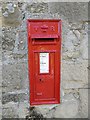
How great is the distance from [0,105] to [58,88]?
2.39 ft

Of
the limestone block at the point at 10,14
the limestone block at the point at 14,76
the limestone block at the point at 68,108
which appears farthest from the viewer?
the limestone block at the point at 68,108

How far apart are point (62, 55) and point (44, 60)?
0.23 m

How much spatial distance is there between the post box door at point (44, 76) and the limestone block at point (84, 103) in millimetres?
358

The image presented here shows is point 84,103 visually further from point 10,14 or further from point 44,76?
point 10,14

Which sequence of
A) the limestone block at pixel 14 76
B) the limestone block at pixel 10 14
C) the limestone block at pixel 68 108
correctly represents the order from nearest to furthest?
the limestone block at pixel 10 14
the limestone block at pixel 14 76
the limestone block at pixel 68 108

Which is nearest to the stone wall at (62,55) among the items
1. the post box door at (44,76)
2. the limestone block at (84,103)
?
the limestone block at (84,103)

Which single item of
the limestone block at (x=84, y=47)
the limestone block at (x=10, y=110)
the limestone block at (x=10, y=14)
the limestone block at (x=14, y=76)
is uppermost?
the limestone block at (x=10, y=14)

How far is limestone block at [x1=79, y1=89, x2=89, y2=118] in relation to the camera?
3189 mm

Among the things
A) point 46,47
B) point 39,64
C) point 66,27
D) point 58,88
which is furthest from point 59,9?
point 58,88

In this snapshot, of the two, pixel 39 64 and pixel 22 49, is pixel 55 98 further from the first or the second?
pixel 22 49

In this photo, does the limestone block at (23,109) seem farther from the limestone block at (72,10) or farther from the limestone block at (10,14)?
the limestone block at (72,10)

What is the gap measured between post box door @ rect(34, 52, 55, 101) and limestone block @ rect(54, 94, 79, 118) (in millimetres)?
176

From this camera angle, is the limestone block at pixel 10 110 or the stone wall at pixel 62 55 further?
the limestone block at pixel 10 110

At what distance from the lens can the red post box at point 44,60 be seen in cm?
296
